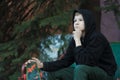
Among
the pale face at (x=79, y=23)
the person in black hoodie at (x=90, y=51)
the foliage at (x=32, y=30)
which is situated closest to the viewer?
the person in black hoodie at (x=90, y=51)

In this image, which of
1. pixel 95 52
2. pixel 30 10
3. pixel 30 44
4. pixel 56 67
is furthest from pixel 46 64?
pixel 30 10

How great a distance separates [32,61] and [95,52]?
2.35 ft

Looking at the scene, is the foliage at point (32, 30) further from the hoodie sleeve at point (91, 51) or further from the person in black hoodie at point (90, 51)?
the hoodie sleeve at point (91, 51)

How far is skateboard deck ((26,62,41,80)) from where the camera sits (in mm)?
4676

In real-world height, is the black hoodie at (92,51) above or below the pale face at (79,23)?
below

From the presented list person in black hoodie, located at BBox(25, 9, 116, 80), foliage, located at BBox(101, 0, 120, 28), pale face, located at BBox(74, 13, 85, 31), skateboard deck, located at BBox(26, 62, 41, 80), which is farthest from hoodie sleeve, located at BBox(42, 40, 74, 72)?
foliage, located at BBox(101, 0, 120, 28)

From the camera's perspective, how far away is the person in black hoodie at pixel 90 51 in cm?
440

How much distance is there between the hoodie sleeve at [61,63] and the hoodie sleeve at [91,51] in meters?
0.31

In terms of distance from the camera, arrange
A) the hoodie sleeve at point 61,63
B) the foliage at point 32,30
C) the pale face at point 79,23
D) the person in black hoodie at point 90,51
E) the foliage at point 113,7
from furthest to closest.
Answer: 1. the foliage at point 113,7
2. the foliage at point 32,30
3. the hoodie sleeve at point 61,63
4. the pale face at point 79,23
5. the person in black hoodie at point 90,51

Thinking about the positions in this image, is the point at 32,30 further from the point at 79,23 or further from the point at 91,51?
the point at 91,51

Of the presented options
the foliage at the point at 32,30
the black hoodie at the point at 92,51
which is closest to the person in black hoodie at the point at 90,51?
the black hoodie at the point at 92,51

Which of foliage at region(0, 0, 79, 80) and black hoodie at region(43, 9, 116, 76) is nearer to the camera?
black hoodie at region(43, 9, 116, 76)

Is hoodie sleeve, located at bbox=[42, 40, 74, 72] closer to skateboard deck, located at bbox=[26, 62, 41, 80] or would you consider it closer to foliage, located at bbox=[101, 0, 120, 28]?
skateboard deck, located at bbox=[26, 62, 41, 80]

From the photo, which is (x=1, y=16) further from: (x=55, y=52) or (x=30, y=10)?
(x=55, y=52)
